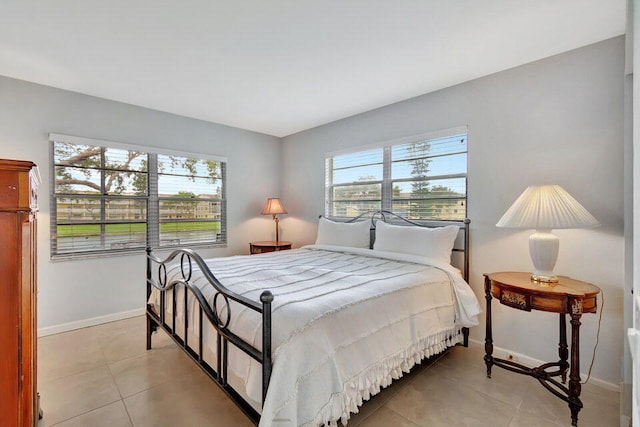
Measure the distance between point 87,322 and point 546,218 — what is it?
4.27 m

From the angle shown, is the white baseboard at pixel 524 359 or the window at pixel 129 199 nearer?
the white baseboard at pixel 524 359

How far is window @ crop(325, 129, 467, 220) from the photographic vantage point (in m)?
2.91

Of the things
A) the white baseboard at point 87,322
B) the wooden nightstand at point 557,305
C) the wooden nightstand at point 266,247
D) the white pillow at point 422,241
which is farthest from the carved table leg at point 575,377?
the white baseboard at point 87,322

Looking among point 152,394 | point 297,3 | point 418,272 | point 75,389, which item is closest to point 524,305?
point 418,272

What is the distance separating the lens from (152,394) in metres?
2.00

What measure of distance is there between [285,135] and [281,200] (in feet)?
3.46

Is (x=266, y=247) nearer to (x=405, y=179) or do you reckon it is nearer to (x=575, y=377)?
(x=405, y=179)

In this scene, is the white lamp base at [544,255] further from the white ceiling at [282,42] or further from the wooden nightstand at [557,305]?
the white ceiling at [282,42]

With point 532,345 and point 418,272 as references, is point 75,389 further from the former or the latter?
point 532,345

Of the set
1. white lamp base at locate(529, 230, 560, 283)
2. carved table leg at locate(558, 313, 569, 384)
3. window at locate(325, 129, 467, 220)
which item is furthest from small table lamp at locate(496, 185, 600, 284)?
window at locate(325, 129, 467, 220)

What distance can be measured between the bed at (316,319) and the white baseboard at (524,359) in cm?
24

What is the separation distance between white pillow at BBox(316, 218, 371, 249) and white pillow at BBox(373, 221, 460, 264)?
0.99 feet

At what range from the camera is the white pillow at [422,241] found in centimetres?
262

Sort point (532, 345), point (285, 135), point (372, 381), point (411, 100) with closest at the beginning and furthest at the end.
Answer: point (372, 381), point (532, 345), point (411, 100), point (285, 135)
